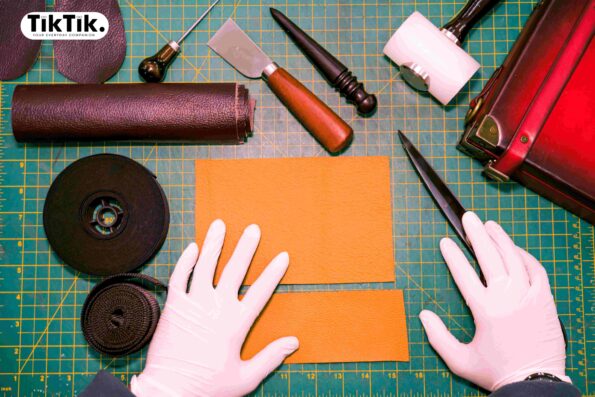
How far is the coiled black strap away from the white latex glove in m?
0.67

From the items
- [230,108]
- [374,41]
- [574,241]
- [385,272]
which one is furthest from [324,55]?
[574,241]

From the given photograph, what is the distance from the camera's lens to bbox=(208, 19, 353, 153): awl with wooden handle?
3.53 feet

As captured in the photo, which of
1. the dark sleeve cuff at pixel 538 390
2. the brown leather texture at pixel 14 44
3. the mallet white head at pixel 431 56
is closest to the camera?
the dark sleeve cuff at pixel 538 390

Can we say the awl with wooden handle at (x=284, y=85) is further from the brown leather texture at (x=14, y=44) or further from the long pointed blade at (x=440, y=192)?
the brown leather texture at (x=14, y=44)

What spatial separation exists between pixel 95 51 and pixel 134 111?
23cm

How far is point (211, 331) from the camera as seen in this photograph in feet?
3.43

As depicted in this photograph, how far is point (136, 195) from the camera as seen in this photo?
1.07 metres

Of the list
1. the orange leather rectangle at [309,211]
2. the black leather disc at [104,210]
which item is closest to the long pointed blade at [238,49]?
the orange leather rectangle at [309,211]

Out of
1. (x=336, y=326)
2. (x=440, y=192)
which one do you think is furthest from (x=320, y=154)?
(x=336, y=326)

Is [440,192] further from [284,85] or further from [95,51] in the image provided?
[95,51]

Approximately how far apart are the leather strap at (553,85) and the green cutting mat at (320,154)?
181 mm

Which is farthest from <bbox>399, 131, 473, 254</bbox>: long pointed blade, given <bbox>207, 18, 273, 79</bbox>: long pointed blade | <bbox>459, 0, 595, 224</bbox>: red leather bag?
<bbox>207, 18, 273, 79</bbox>: long pointed blade

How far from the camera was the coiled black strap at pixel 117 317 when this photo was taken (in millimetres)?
1018

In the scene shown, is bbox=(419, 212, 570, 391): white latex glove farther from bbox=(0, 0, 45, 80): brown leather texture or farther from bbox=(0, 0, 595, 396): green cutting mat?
bbox=(0, 0, 45, 80): brown leather texture
